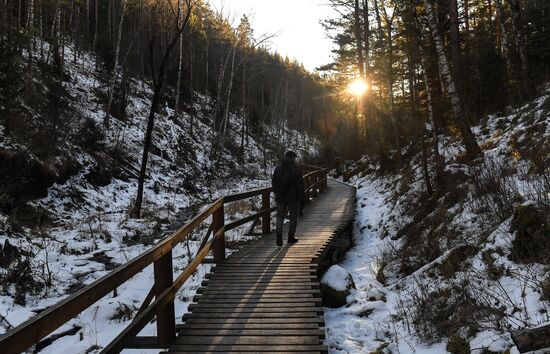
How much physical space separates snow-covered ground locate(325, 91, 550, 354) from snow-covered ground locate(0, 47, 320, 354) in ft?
10.6

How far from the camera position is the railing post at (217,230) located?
302 inches

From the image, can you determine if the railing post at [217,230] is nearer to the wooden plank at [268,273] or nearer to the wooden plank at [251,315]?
the wooden plank at [268,273]

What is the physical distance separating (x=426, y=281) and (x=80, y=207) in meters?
13.6

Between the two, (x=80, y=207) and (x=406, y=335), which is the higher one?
(x=80, y=207)

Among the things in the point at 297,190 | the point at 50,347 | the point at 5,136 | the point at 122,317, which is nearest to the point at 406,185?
the point at 297,190

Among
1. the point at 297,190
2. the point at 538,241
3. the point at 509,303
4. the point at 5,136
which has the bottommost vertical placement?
the point at 509,303

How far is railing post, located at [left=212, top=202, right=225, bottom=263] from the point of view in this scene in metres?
7.66

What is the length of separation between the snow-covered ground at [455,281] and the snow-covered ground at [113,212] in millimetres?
3217

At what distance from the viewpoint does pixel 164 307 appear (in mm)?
4684

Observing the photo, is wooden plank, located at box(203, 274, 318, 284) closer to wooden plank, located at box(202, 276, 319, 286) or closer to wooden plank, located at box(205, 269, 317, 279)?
wooden plank, located at box(202, 276, 319, 286)

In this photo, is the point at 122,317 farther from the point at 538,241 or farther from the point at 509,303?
the point at 538,241

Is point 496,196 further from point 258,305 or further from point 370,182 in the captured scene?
point 370,182

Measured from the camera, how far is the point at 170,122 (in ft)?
106

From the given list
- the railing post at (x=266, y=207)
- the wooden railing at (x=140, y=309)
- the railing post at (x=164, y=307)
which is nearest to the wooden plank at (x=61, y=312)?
the wooden railing at (x=140, y=309)
